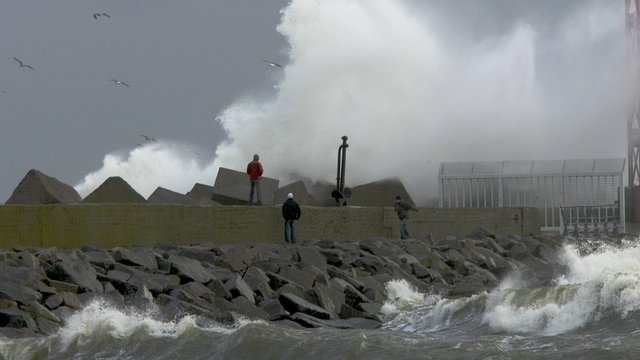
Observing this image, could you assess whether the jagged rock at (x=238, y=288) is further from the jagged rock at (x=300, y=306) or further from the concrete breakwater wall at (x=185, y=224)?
the concrete breakwater wall at (x=185, y=224)

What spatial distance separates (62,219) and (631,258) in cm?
864

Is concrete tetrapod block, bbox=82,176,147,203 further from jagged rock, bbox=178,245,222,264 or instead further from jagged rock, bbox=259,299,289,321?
jagged rock, bbox=259,299,289,321

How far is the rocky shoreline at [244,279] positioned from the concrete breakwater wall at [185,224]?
1.03 metres

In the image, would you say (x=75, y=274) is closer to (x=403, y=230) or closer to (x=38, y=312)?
(x=38, y=312)

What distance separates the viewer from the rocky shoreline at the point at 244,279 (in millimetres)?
15000

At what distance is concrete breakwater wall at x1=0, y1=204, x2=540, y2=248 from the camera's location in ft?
64.9

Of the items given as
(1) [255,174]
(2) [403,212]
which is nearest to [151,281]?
(1) [255,174]

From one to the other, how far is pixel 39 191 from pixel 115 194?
1717 millimetres

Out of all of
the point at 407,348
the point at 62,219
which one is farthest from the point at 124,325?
the point at 62,219

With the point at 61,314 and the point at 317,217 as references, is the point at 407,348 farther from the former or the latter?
the point at 317,217

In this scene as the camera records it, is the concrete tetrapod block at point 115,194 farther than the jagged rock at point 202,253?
Yes

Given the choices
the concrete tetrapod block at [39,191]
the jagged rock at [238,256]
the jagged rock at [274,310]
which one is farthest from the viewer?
the concrete tetrapod block at [39,191]

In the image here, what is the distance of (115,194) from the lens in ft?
77.8

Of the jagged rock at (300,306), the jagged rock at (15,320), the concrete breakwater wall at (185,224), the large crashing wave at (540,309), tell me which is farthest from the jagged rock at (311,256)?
the jagged rock at (15,320)
